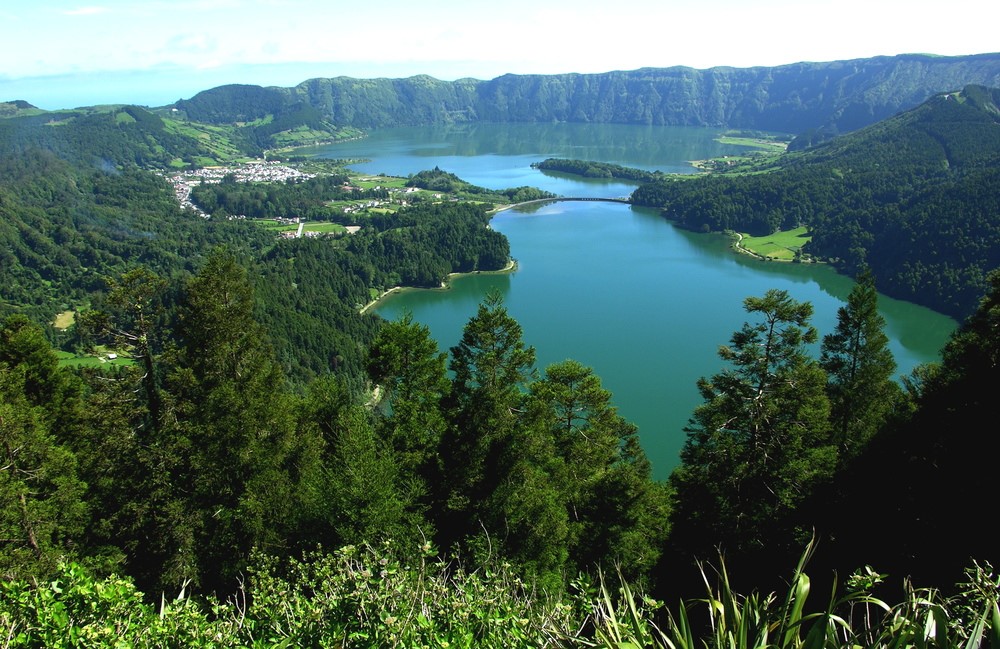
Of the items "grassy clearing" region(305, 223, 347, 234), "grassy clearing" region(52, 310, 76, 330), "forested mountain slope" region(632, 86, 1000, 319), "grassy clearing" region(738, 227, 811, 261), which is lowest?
"grassy clearing" region(52, 310, 76, 330)

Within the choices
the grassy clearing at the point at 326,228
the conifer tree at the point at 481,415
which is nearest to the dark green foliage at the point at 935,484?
the conifer tree at the point at 481,415

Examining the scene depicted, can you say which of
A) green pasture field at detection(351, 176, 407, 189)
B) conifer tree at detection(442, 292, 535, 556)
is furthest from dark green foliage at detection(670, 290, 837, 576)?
green pasture field at detection(351, 176, 407, 189)

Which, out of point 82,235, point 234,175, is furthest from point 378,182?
point 82,235

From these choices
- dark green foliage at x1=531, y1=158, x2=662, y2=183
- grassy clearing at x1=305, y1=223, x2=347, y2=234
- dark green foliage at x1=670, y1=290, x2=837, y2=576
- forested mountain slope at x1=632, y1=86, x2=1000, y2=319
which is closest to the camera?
dark green foliage at x1=670, y1=290, x2=837, y2=576

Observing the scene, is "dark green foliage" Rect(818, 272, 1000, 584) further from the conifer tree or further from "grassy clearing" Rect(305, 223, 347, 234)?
"grassy clearing" Rect(305, 223, 347, 234)

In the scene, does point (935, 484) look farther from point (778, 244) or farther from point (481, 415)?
point (778, 244)

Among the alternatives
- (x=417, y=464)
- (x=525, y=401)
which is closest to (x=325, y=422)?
(x=417, y=464)

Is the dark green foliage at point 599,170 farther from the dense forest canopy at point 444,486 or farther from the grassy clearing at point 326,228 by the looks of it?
the dense forest canopy at point 444,486
